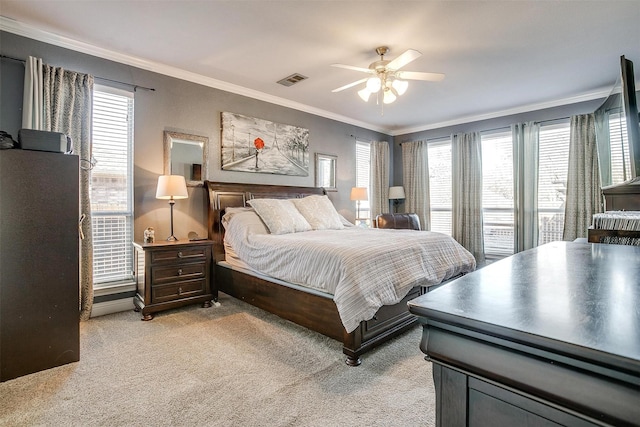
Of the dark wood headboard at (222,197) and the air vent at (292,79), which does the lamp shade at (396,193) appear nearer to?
the dark wood headboard at (222,197)

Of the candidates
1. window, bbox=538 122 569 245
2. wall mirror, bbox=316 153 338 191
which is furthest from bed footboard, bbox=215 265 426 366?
window, bbox=538 122 569 245

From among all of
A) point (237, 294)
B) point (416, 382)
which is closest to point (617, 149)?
point (416, 382)

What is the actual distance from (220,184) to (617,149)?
433 centimetres

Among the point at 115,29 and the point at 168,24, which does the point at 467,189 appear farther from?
the point at 115,29

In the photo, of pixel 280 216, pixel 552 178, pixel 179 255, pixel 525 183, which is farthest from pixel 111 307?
pixel 552 178

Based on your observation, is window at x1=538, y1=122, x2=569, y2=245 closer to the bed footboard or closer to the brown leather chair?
the brown leather chair

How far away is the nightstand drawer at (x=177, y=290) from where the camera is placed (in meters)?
3.12

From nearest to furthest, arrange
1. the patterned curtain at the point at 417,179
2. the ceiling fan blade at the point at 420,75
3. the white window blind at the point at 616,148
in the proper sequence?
the white window blind at the point at 616,148 < the ceiling fan blade at the point at 420,75 < the patterned curtain at the point at 417,179

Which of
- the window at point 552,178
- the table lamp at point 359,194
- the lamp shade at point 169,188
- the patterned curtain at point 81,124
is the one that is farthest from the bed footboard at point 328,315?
the window at point 552,178

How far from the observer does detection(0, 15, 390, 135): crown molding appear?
2775mm

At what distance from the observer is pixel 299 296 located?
263 centimetres

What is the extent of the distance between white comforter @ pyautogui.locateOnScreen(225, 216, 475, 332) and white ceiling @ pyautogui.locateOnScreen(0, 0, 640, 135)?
1.89 meters

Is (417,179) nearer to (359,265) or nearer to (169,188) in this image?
(359,265)

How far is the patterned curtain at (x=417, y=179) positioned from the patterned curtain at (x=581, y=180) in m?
2.17
